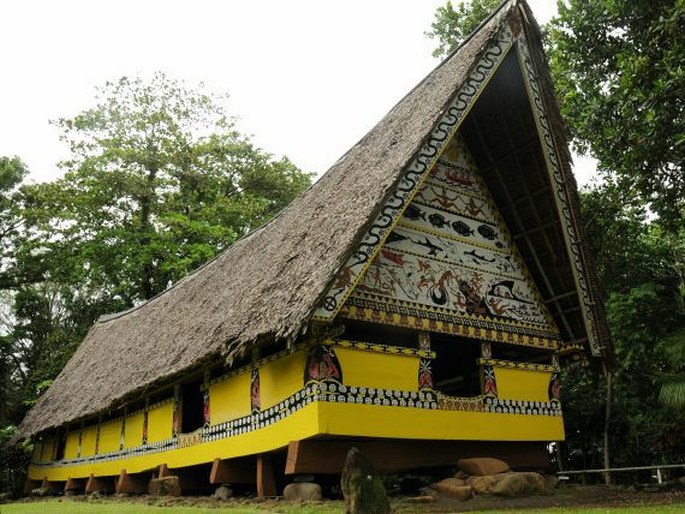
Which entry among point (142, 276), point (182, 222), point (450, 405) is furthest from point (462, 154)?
point (142, 276)

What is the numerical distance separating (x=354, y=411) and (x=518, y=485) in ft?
6.82

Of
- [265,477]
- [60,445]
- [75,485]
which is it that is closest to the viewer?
[265,477]

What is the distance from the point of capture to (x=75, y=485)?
49.5 ft

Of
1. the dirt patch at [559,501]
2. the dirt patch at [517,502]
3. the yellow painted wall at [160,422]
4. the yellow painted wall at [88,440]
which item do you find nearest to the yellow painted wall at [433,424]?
the dirt patch at [517,502]

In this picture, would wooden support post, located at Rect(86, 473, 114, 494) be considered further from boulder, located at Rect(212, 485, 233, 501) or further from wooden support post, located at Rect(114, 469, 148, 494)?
boulder, located at Rect(212, 485, 233, 501)

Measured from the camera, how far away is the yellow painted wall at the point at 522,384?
9078mm

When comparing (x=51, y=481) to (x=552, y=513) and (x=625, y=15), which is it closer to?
(x=552, y=513)

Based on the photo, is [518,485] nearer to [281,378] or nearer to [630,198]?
[281,378]

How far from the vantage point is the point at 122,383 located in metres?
12.0

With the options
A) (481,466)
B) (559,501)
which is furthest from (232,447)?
(559,501)

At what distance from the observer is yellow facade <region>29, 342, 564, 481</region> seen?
732 cm

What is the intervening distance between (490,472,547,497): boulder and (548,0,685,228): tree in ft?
15.5

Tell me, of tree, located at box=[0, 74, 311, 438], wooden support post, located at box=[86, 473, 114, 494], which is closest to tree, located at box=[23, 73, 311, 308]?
tree, located at box=[0, 74, 311, 438]

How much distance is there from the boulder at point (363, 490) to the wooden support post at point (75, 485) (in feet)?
39.3
